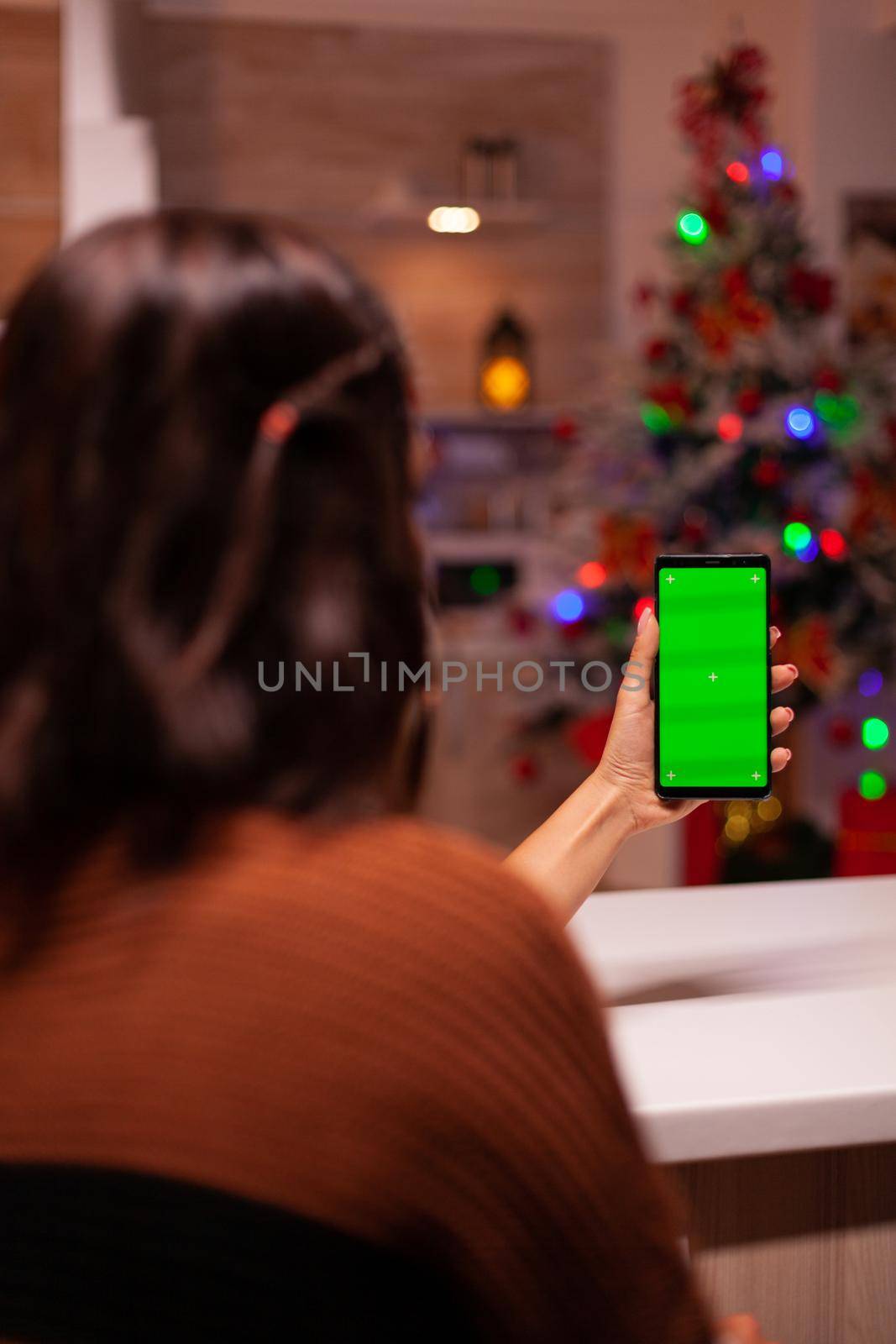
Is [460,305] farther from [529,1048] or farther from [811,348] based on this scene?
[529,1048]

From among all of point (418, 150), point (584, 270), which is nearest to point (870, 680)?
point (584, 270)

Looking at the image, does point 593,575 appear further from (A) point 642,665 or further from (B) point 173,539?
(B) point 173,539

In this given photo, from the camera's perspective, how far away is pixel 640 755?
109 centimetres

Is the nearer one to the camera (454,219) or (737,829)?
(737,829)

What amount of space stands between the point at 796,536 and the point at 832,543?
0.28 ft

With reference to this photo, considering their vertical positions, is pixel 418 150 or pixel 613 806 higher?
pixel 418 150

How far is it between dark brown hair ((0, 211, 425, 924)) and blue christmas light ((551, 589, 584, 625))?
9.31ft

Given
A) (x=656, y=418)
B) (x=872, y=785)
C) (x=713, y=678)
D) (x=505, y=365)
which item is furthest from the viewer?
(x=505, y=365)

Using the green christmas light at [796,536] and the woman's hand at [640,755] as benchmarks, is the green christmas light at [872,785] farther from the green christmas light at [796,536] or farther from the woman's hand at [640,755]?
the woman's hand at [640,755]

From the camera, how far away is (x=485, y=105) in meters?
4.79

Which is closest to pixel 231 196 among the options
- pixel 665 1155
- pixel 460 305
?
pixel 460 305

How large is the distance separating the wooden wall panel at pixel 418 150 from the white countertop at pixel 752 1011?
3.76m

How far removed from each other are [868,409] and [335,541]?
2.94m

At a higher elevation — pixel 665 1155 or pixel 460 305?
pixel 460 305
